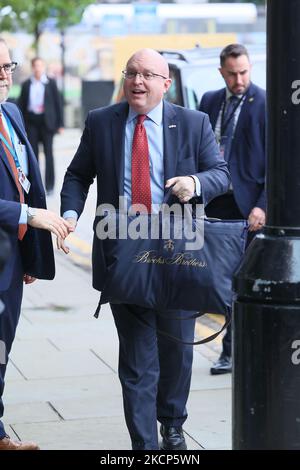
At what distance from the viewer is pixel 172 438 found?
5.46 metres

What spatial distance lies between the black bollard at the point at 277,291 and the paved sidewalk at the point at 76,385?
57.4 inches

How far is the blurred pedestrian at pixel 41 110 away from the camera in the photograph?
1789cm

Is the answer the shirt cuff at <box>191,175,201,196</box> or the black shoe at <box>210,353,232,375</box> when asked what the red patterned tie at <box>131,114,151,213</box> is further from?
the black shoe at <box>210,353,232,375</box>

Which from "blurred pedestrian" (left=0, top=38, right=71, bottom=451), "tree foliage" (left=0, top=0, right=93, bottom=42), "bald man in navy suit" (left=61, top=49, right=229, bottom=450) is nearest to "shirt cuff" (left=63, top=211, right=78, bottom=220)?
"bald man in navy suit" (left=61, top=49, right=229, bottom=450)

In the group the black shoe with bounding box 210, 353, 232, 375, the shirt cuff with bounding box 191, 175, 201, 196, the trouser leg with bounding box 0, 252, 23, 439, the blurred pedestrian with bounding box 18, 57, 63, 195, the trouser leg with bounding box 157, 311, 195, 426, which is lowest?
the blurred pedestrian with bounding box 18, 57, 63, 195

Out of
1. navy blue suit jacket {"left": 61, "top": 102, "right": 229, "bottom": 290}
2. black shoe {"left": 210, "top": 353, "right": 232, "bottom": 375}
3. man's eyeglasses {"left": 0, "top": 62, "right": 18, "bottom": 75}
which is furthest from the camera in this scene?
black shoe {"left": 210, "top": 353, "right": 232, "bottom": 375}

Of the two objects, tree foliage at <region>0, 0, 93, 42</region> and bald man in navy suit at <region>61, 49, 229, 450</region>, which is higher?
bald man in navy suit at <region>61, 49, 229, 450</region>

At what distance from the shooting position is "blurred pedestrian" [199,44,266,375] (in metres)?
6.78

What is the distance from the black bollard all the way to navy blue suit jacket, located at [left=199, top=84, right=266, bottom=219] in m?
2.59

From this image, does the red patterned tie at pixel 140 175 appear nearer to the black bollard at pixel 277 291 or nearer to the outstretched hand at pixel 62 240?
the outstretched hand at pixel 62 240

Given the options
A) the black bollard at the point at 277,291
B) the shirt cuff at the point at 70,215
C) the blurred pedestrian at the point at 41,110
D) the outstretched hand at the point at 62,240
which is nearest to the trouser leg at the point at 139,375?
the outstretched hand at the point at 62,240
